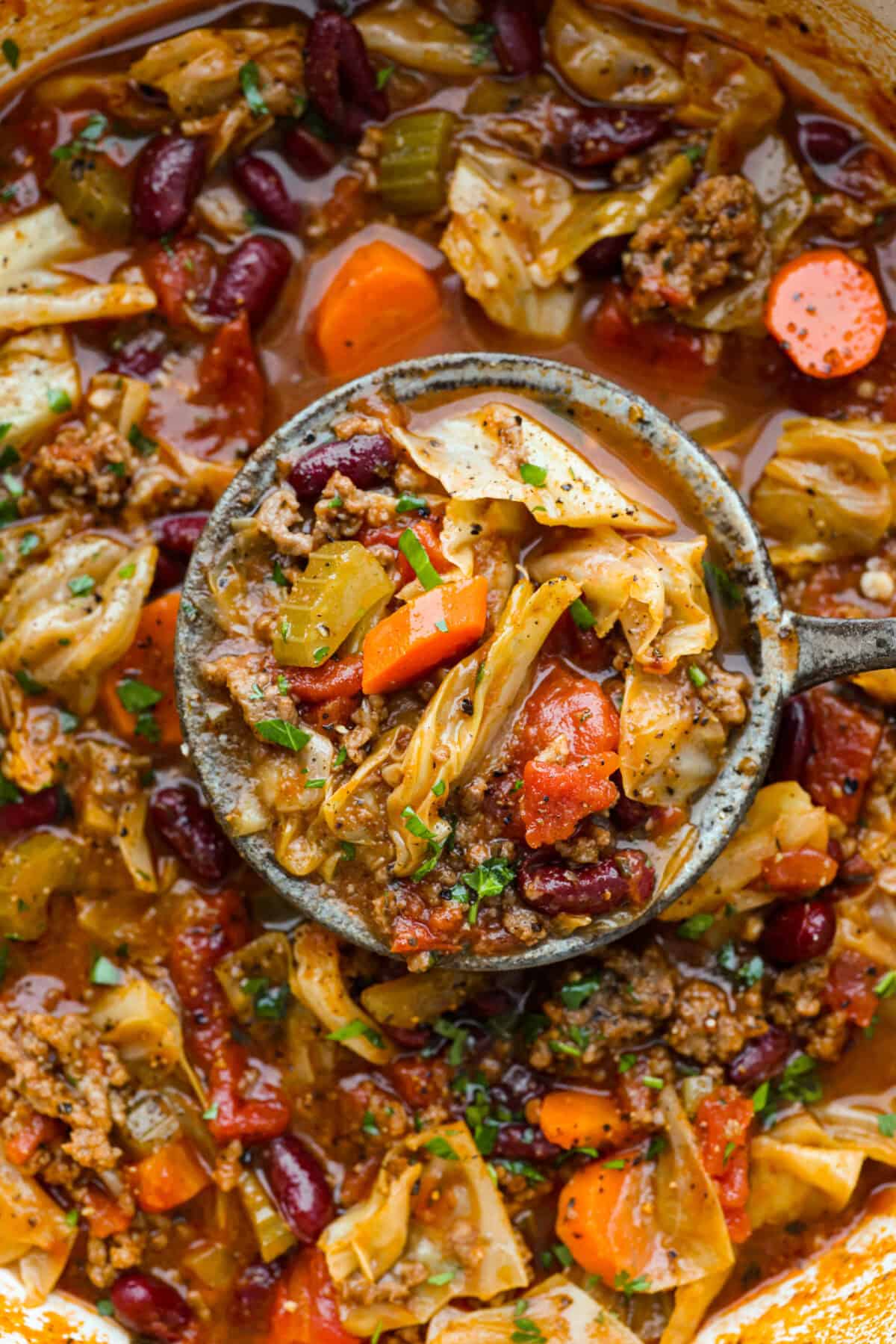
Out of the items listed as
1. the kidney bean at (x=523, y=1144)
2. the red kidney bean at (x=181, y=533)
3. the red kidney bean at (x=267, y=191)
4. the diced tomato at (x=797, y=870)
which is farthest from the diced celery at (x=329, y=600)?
the kidney bean at (x=523, y=1144)

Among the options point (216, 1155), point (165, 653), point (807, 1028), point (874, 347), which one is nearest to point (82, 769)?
point (165, 653)

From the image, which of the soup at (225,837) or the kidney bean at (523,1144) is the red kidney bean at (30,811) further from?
the kidney bean at (523,1144)

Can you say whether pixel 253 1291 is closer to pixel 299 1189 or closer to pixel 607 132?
pixel 299 1189

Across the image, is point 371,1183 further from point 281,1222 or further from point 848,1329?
point 848,1329

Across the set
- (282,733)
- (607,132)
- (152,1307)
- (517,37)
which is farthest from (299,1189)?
(517,37)

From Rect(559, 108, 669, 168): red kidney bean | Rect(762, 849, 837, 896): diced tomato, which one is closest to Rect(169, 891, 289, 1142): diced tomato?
Rect(762, 849, 837, 896): diced tomato

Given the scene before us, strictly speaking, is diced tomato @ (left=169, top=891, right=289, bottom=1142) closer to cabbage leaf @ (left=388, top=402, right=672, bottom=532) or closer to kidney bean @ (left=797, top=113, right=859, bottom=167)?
cabbage leaf @ (left=388, top=402, right=672, bottom=532)
